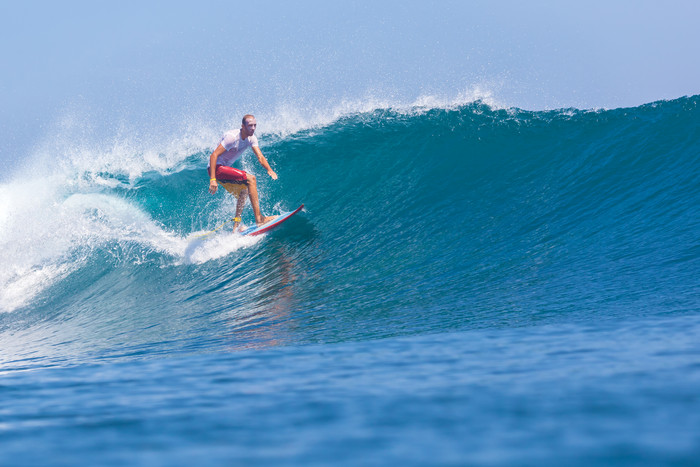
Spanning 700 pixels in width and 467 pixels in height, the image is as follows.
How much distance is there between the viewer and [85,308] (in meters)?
8.29

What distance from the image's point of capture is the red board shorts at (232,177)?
28.8 ft

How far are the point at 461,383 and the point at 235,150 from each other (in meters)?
6.79

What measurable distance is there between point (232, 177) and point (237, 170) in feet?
0.46

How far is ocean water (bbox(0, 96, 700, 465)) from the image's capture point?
185cm

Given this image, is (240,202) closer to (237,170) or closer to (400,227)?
(237,170)

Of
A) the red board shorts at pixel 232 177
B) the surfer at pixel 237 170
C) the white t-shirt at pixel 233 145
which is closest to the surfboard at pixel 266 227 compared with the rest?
the surfer at pixel 237 170

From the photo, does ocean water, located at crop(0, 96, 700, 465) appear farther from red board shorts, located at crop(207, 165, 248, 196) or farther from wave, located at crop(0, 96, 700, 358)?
red board shorts, located at crop(207, 165, 248, 196)

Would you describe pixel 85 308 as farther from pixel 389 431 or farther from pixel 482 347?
pixel 389 431

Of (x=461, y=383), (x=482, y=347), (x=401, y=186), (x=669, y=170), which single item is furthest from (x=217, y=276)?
(x=669, y=170)

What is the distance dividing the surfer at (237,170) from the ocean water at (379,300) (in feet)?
2.21

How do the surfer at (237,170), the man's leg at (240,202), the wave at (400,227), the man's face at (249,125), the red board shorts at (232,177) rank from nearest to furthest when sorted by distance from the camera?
the wave at (400,227), the man's face at (249,125), the surfer at (237,170), the red board shorts at (232,177), the man's leg at (240,202)

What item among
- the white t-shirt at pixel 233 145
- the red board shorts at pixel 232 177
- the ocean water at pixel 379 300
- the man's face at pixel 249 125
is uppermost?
the man's face at pixel 249 125

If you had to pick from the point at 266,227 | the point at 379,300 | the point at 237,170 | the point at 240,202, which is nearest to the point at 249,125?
the point at 237,170

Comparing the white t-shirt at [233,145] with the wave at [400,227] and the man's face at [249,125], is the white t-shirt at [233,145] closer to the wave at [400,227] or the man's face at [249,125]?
the man's face at [249,125]
